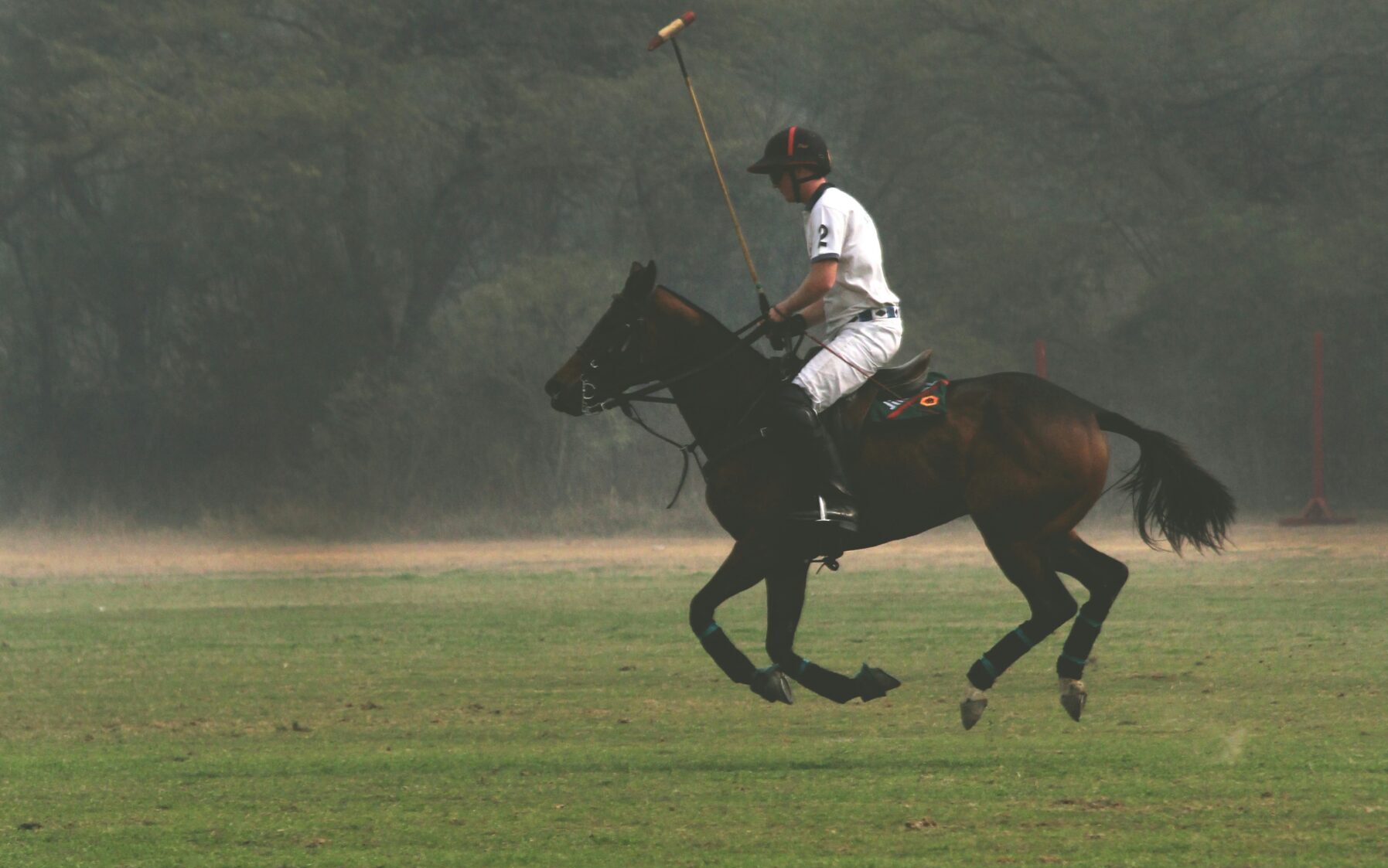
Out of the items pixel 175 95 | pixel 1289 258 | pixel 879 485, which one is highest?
pixel 175 95

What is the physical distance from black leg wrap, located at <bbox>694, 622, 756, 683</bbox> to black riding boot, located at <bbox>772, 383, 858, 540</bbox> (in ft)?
1.84

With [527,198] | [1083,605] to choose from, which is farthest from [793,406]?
[527,198]

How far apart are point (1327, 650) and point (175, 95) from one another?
24798 mm

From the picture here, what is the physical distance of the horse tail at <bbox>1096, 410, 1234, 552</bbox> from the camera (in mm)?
8805

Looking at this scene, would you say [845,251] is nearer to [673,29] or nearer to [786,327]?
[786,327]

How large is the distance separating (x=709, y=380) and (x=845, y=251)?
77 centimetres

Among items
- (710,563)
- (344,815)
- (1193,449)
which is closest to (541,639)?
(344,815)

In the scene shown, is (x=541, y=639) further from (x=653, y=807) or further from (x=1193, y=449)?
(x=1193, y=449)

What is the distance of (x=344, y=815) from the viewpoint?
8188 mm

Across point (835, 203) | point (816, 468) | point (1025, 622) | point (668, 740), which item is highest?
point (835, 203)

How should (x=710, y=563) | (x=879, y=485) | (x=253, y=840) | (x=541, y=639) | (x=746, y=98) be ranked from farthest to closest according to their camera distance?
(x=746, y=98) → (x=710, y=563) → (x=541, y=639) → (x=879, y=485) → (x=253, y=840)

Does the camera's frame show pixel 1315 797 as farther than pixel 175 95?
No

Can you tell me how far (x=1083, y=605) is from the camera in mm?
8039

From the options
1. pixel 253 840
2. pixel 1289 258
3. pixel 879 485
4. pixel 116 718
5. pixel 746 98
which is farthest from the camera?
pixel 746 98
